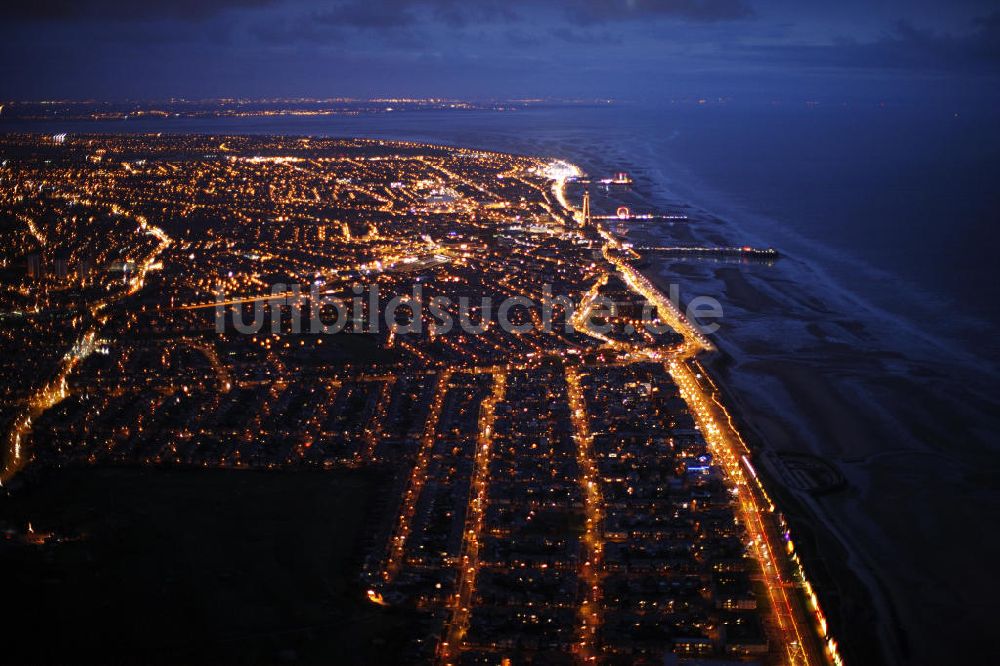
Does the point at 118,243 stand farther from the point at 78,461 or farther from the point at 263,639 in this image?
the point at 263,639

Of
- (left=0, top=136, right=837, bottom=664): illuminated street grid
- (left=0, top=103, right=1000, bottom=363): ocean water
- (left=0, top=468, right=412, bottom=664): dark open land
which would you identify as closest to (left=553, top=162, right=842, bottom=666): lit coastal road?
(left=0, top=136, right=837, bottom=664): illuminated street grid

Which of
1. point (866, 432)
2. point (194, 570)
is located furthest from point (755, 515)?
point (194, 570)

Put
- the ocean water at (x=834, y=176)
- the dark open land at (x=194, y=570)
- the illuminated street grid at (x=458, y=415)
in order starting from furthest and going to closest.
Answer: the ocean water at (x=834, y=176) < the illuminated street grid at (x=458, y=415) < the dark open land at (x=194, y=570)

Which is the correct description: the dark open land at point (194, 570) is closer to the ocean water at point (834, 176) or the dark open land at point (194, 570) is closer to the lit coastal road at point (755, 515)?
the lit coastal road at point (755, 515)

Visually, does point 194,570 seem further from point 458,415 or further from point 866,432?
point 866,432

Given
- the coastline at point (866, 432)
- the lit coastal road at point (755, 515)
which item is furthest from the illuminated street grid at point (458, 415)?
the coastline at point (866, 432)

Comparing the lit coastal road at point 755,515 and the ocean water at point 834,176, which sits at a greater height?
the ocean water at point 834,176
